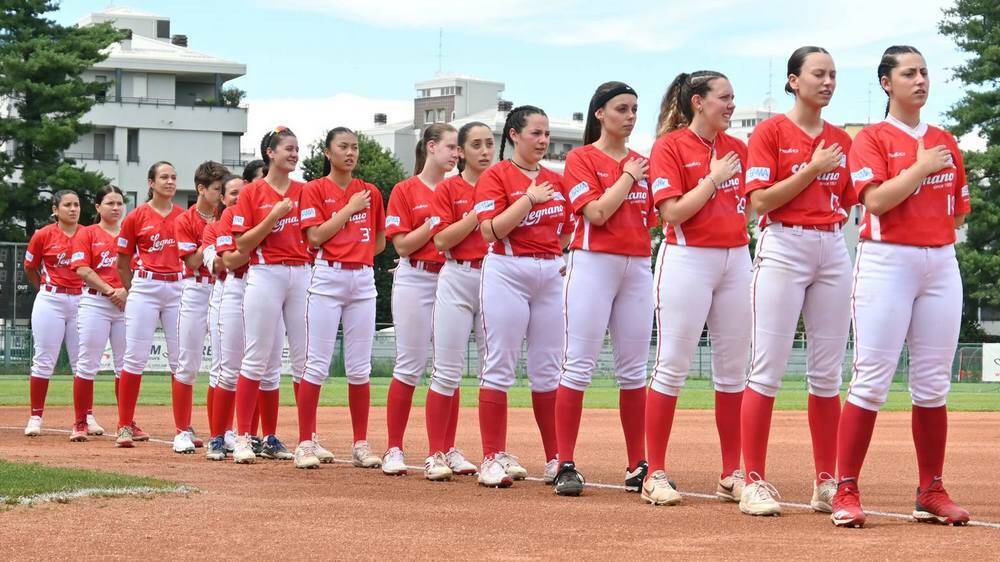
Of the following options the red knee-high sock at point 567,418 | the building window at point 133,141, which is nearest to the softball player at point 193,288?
the red knee-high sock at point 567,418

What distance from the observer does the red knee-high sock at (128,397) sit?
13.0m

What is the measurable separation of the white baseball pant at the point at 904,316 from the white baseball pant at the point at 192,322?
6.76m

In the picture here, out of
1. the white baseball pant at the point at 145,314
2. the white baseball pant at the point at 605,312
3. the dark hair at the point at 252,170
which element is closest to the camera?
Answer: the white baseball pant at the point at 605,312

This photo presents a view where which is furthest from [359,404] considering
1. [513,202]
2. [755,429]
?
[755,429]

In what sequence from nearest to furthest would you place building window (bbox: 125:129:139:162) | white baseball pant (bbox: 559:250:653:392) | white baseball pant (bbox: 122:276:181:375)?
white baseball pant (bbox: 559:250:653:392) → white baseball pant (bbox: 122:276:181:375) → building window (bbox: 125:129:139:162)

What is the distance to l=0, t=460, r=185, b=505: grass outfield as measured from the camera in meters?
8.14

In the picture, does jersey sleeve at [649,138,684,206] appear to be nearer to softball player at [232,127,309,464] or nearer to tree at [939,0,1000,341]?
softball player at [232,127,309,464]

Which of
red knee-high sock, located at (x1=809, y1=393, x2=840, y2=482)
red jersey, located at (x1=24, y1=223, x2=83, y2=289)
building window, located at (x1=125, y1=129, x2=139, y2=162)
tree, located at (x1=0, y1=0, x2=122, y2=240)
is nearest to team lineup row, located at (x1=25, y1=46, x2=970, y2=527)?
red knee-high sock, located at (x1=809, y1=393, x2=840, y2=482)

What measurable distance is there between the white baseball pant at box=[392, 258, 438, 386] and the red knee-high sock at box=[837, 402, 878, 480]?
3513 mm

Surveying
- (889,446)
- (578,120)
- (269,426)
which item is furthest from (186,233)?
(578,120)

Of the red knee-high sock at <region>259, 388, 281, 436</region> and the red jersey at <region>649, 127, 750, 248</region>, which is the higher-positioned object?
the red jersey at <region>649, 127, 750, 248</region>

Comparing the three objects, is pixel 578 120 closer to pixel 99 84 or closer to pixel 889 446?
pixel 99 84

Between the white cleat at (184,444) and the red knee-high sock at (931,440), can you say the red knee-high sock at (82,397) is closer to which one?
the white cleat at (184,444)

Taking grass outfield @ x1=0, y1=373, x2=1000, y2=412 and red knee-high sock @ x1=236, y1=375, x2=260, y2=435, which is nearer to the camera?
red knee-high sock @ x1=236, y1=375, x2=260, y2=435
